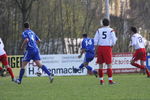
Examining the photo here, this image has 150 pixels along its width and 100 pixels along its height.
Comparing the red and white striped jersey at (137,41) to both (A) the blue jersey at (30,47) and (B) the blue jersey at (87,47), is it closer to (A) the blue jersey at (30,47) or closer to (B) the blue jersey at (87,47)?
(B) the blue jersey at (87,47)

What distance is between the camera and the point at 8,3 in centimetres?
4247

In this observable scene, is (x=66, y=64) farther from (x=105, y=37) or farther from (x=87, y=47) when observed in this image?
(x=105, y=37)

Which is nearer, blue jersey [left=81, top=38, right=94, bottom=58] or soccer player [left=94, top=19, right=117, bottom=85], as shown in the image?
soccer player [left=94, top=19, right=117, bottom=85]

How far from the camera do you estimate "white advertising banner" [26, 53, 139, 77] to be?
2894 cm

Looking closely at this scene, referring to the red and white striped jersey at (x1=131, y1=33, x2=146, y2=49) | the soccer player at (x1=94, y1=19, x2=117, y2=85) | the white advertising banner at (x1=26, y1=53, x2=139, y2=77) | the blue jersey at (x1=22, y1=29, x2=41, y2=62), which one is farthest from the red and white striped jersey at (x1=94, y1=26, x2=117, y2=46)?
the white advertising banner at (x1=26, y1=53, x2=139, y2=77)

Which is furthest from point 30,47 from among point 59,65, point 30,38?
point 59,65

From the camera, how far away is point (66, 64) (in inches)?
1155

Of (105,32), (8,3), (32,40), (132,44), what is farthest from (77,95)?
(8,3)

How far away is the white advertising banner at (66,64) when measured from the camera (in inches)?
1139

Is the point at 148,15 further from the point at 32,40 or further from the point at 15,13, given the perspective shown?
the point at 32,40

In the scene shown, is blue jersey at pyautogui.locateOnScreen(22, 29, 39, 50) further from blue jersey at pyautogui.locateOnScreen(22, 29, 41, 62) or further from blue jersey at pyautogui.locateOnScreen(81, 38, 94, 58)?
blue jersey at pyautogui.locateOnScreen(81, 38, 94, 58)

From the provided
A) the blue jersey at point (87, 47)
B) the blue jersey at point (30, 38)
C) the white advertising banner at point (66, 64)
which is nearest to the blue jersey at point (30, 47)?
the blue jersey at point (30, 38)

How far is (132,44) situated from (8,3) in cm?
2234

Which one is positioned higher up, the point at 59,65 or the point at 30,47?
the point at 30,47
